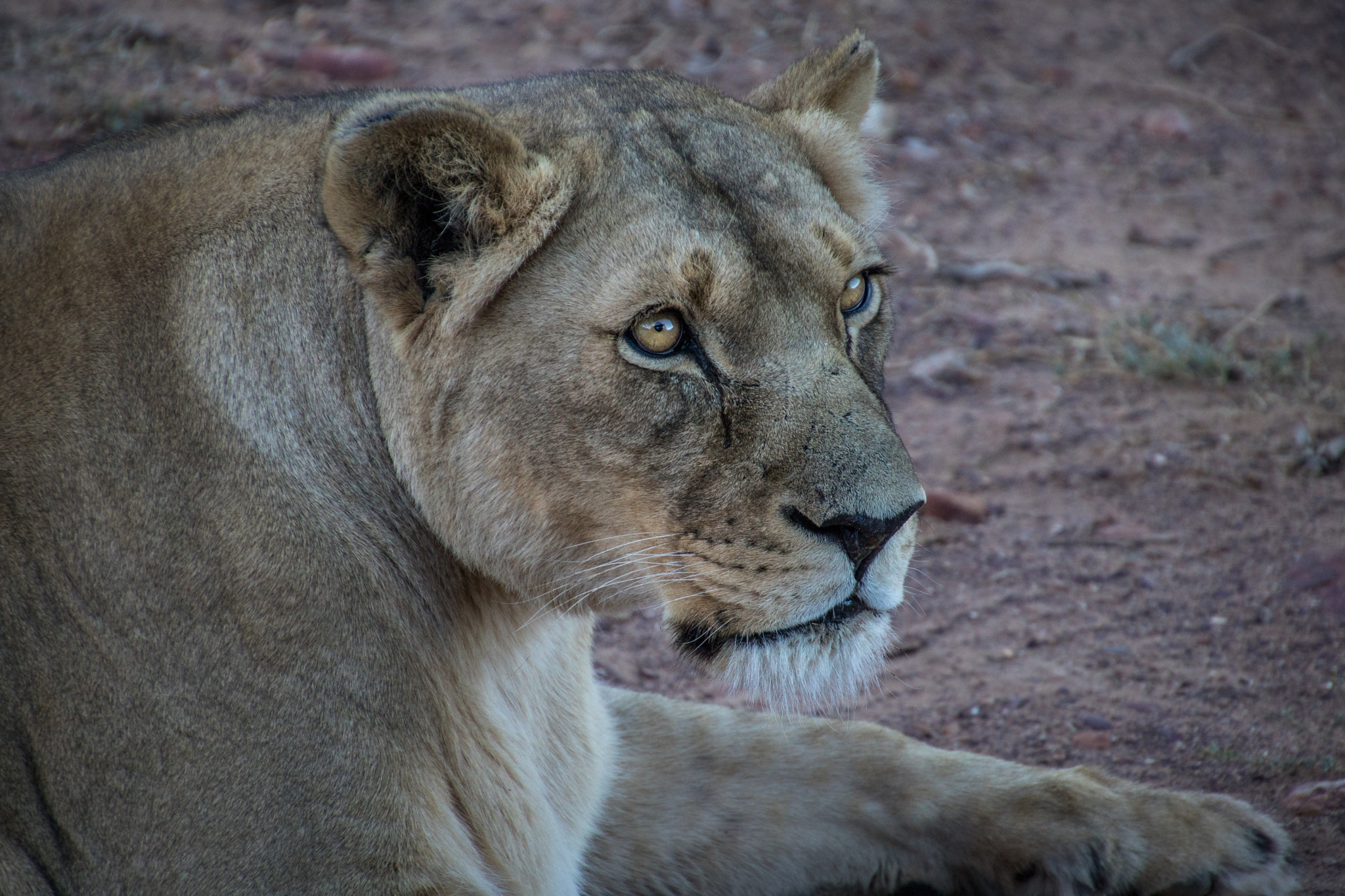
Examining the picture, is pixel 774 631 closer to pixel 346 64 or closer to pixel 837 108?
pixel 837 108

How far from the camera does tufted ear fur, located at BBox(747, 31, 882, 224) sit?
3268 mm

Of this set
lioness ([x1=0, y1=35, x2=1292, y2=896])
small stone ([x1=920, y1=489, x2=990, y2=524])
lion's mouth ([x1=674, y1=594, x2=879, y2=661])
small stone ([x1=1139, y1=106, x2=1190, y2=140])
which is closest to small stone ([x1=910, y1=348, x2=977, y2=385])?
small stone ([x1=920, y1=489, x2=990, y2=524])

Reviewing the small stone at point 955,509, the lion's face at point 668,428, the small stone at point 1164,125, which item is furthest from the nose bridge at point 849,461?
the small stone at point 1164,125

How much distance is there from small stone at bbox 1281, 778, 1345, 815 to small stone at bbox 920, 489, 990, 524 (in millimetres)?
1797

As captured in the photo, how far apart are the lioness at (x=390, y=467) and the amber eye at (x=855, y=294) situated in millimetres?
82

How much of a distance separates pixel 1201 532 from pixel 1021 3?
20.4 feet

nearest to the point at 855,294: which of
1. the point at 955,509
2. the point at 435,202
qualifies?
the point at 435,202

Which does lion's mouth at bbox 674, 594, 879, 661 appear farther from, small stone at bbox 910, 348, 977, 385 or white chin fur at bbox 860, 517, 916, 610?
small stone at bbox 910, 348, 977, 385

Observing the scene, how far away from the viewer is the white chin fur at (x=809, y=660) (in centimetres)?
265

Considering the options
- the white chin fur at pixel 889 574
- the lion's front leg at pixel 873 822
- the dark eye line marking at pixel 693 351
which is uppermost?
the dark eye line marking at pixel 693 351

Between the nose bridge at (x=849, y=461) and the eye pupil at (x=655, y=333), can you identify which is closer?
the nose bridge at (x=849, y=461)

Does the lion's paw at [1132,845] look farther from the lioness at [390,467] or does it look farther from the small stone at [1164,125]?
the small stone at [1164,125]

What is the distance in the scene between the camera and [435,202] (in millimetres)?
2650

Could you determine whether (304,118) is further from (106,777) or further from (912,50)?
(912,50)
